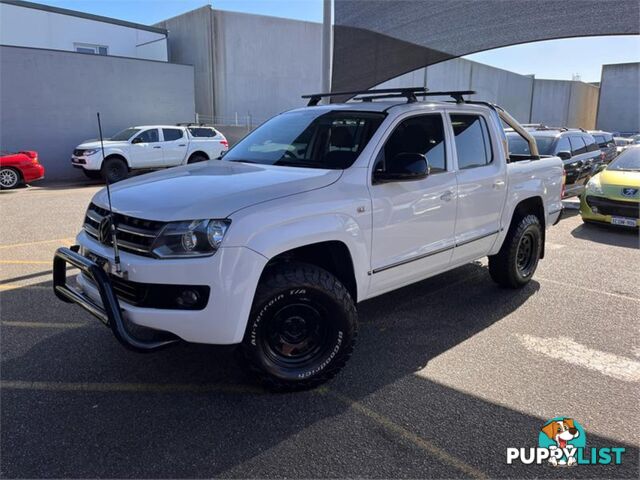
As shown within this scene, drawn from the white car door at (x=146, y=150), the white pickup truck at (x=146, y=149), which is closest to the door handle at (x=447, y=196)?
the white pickup truck at (x=146, y=149)

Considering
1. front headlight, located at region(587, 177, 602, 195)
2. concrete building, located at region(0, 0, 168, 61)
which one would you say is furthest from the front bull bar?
concrete building, located at region(0, 0, 168, 61)

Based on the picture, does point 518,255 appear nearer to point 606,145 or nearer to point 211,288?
point 211,288

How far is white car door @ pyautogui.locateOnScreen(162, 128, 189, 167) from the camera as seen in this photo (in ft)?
53.6

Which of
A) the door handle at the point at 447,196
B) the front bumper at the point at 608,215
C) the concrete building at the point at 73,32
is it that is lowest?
the front bumper at the point at 608,215

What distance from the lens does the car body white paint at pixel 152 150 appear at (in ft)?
50.4

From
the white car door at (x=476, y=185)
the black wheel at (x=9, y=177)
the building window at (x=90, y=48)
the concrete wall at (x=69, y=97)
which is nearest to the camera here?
the white car door at (x=476, y=185)

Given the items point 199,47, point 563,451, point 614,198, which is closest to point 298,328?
point 563,451

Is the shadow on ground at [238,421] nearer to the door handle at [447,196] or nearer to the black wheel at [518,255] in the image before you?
the door handle at [447,196]

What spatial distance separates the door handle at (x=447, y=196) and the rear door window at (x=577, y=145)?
8.53 meters

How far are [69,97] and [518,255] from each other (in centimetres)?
1703

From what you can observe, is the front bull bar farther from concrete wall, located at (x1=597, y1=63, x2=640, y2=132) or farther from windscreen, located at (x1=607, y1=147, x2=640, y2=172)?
concrete wall, located at (x1=597, y1=63, x2=640, y2=132)

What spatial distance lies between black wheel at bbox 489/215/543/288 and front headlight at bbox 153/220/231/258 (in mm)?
3417

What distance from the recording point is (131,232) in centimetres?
311

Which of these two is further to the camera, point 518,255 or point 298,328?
point 518,255
